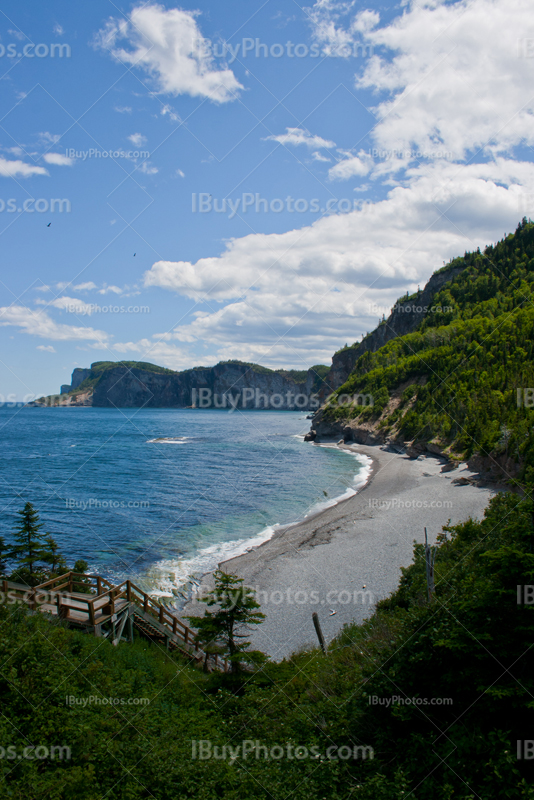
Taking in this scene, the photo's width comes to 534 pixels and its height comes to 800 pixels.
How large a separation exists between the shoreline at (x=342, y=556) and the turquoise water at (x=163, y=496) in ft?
9.91

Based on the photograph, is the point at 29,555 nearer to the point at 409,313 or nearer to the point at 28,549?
the point at 28,549

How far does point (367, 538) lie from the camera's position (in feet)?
94.6

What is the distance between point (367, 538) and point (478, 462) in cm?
2184

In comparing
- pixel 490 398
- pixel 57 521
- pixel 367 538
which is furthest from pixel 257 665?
pixel 490 398

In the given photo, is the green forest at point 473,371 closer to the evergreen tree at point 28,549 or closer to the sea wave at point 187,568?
the sea wave at point 187,568

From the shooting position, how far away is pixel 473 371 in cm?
7088

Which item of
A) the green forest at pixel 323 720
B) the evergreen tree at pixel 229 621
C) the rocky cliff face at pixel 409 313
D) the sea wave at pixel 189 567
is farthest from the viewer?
the rocky cliff face at pixel 409 313

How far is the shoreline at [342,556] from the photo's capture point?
61.8 feet

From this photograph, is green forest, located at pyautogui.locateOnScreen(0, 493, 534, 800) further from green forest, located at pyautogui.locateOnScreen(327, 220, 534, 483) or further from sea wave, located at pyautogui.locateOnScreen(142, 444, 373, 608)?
green forest, located at pyautogui.locateOnScreen(327, 220, 534, 483)

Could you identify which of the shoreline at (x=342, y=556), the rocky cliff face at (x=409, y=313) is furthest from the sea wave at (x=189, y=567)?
the rocky cliff face at (x=409, y=313)

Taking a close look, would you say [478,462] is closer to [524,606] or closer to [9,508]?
[524,606]

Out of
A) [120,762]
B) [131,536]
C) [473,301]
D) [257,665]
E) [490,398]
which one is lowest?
[131,536]

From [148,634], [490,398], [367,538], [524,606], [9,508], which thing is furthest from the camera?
[490,398]

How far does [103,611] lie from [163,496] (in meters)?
30.6
